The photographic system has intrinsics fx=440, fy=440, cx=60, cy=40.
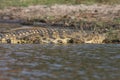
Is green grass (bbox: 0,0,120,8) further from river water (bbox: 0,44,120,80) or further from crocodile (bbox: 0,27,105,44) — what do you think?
river water (bbox: 0,44,120,80)

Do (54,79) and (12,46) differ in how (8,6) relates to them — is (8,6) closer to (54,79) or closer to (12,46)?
(12,46)

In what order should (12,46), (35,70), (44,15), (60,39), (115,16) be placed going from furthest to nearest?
(44,15) → (115,16) → (60,39) → (12,46) → (35,70)

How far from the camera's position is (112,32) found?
1602cm

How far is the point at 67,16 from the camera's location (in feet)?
69.3

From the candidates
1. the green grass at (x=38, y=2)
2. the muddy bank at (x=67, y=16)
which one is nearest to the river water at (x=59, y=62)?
the muddy bank at (x=67, y=16)

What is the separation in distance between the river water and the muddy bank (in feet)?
14.7

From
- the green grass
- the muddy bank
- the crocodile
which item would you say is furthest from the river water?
the green grass

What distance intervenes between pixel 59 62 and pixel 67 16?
10784 millimetres

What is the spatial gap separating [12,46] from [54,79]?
526 cm

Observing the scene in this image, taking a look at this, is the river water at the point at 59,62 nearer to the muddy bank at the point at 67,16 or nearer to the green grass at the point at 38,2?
the muddy bank at the point at 67,16

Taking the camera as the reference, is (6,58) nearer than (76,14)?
Yes

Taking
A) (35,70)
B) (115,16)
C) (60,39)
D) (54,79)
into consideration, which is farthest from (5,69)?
(115,16)

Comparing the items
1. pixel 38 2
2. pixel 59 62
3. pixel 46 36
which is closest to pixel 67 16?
pixel 38 2

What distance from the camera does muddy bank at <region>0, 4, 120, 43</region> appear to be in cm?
1927
